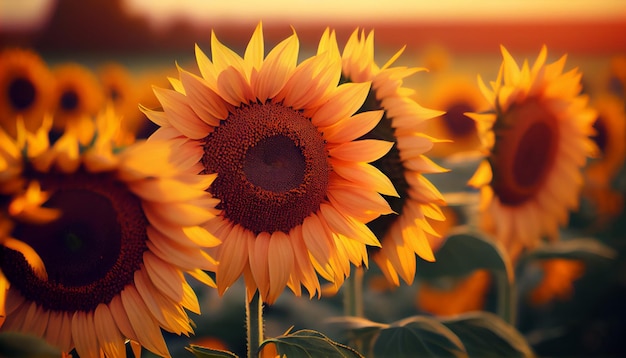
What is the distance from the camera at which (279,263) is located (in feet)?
2.00

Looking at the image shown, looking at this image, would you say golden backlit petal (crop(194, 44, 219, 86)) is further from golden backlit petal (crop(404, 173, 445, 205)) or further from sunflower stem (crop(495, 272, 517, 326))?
sunflower stem (crop(495, 272, 517, 326))

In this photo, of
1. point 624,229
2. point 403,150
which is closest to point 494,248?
point 403,150

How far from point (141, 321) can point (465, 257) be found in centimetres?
45

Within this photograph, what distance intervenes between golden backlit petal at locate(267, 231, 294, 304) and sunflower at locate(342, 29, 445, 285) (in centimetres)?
11

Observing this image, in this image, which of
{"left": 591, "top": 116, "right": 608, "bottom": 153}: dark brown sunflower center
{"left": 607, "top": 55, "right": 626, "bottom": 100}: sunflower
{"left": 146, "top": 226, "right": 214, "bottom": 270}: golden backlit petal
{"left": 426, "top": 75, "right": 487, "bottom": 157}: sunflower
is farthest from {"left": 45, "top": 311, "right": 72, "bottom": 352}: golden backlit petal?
{"left": 591, "top": 116, "right": 608, "bottom": 153}: dark brown sunflower center

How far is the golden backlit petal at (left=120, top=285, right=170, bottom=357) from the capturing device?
0.59 m

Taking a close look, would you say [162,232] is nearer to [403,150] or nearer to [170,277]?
[170,277]

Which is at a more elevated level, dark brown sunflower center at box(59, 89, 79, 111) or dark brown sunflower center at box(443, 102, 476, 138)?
dark brown sunflower center at box(443, 102, 476, 138)

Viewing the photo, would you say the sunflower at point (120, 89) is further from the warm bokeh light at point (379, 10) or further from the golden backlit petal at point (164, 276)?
the golden backlit petal at point (164, 276)

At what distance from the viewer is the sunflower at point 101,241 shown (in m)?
0.53

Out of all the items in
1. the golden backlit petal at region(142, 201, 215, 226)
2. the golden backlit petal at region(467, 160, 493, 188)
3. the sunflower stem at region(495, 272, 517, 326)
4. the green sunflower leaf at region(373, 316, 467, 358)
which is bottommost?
the sunflower stem at region(495, 272, 517, 326)

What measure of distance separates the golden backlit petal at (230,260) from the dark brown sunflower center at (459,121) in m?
0.80

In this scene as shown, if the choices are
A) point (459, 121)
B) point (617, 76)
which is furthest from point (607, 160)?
point (459, 121)

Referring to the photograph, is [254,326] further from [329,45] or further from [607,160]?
[607,160]
